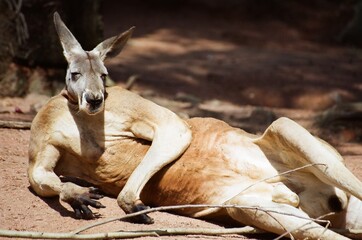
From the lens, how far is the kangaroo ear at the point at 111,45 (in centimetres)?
543

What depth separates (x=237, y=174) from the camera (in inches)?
198

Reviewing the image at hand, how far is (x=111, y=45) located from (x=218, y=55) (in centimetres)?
658

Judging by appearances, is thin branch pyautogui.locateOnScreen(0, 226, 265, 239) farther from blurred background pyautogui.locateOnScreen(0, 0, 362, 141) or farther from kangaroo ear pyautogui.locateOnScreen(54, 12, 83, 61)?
blurred background pyautogui.locateOnScreen(0, 0, 362, 141)

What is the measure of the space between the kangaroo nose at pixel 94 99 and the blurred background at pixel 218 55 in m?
3.08

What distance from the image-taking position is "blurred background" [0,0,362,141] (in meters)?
8.20

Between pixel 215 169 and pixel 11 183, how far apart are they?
134 cm

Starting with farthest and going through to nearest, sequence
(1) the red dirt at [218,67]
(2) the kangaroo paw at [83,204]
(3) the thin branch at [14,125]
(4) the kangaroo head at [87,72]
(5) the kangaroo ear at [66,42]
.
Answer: (3) the thin branch at [14,125]
(5) the kangaroo ear at [66,42]
(1) the red dirt at [218,67]
(4) the kangaroo head at [87,72]
(2) the kangaroo paw at [83,204]

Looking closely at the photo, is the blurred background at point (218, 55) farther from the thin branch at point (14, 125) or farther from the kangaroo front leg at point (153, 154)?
the kangaroo front leg at point (153, 154)

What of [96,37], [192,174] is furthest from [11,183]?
[96,37]

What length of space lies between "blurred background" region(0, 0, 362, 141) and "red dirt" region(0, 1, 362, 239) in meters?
0.02

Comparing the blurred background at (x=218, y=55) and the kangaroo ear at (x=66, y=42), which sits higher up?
the kangaroo ear at (x=66, y=42)

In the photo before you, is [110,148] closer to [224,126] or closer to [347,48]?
[224,126]

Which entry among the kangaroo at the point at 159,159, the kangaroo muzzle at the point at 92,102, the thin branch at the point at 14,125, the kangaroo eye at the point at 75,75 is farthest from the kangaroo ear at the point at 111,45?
the thin branch at the point at 14,125

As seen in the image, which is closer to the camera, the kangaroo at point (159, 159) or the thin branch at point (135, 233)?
the thin branch at point (135, 233)
